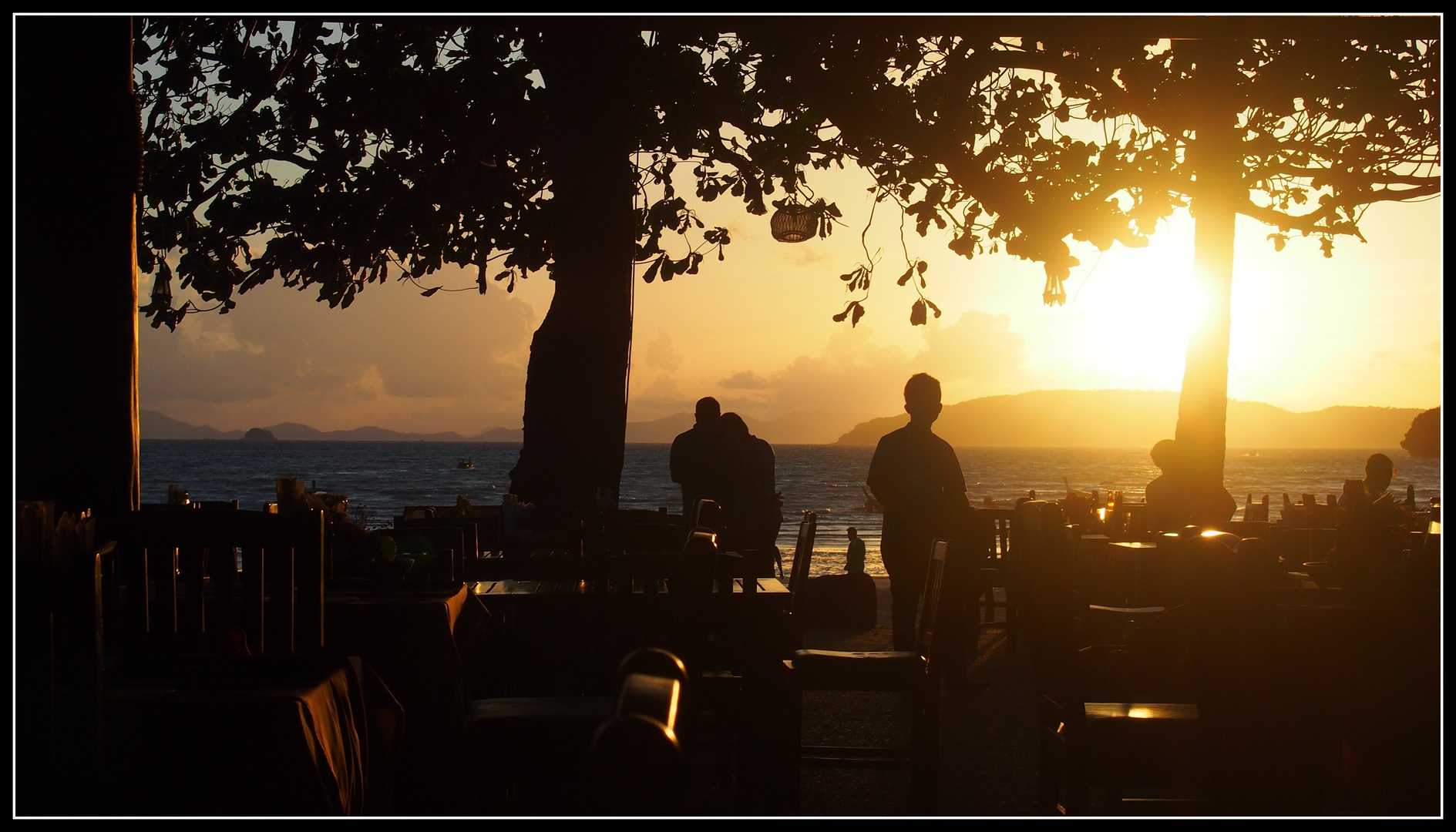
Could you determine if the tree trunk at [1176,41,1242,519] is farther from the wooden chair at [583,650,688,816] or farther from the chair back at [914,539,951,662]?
the wooden chair at [583,650,688,816]

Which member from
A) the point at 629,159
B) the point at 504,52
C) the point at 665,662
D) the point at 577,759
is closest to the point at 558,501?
the point at 629,159

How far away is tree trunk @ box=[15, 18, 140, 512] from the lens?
10.0 ft

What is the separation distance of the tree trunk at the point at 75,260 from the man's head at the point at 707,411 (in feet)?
14.1

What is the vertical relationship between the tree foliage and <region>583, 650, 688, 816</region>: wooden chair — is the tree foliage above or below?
above

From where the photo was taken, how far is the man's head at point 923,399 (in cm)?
546

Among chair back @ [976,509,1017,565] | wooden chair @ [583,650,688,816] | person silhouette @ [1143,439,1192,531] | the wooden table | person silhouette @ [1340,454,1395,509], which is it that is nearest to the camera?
wooden chair @ [583,650,688,816]

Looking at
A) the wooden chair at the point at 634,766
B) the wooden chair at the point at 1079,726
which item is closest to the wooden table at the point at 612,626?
the wooden chair at the point at 1079,726

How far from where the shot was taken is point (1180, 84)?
597 centimetres

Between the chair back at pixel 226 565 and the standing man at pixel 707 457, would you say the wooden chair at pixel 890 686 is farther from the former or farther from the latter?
the standing man at pixel 707 457

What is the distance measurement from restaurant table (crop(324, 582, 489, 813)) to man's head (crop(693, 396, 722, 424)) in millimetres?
3672

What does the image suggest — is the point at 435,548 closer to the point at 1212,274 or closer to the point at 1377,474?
the point at 1212,274

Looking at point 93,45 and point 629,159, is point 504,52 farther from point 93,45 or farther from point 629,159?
point 93,45

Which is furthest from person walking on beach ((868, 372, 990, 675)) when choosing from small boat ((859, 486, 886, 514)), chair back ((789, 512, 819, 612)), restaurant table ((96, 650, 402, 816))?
restaurant table ((96, 650, 402, 816))

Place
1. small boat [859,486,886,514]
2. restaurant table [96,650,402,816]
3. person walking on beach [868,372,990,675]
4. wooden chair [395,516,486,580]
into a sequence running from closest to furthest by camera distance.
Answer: restaurant table [96,650,402,816] < wooden chair [395,516,486,580] < person walking on beach [868,372,990,675] < small boat [859,486,886,514]
